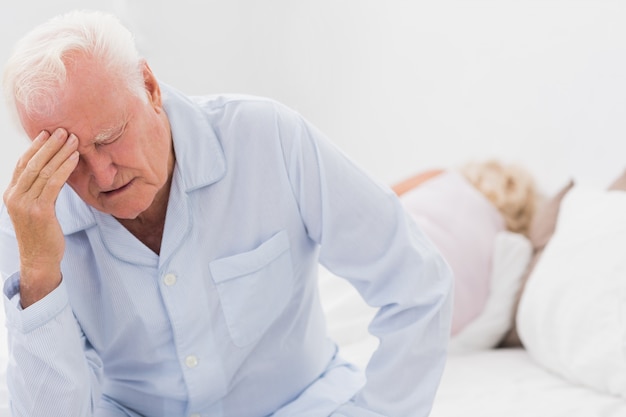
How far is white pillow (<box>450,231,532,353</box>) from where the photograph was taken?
2.17m

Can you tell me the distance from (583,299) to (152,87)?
103 centimetres

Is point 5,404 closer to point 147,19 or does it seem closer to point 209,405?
point 209,405

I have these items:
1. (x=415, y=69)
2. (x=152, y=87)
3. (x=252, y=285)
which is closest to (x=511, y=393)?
(x=252, y=285)

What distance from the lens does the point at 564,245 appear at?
6.68 feet

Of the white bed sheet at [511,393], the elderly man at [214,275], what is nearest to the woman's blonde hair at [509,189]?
the white bed sheet at [511,393]

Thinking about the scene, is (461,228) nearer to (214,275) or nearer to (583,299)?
(583,299)

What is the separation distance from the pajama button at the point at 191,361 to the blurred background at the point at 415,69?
108 centimetres

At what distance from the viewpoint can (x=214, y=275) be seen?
1461mm

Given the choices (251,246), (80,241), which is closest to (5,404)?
(80,241)

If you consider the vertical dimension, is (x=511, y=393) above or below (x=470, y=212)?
below

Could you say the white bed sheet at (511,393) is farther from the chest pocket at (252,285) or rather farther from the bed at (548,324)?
the chest pocket at (252,285)

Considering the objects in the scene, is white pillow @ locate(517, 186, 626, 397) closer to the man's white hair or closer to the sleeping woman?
the sleeping woman

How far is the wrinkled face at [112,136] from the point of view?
124 cm

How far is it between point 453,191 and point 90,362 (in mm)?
1196
